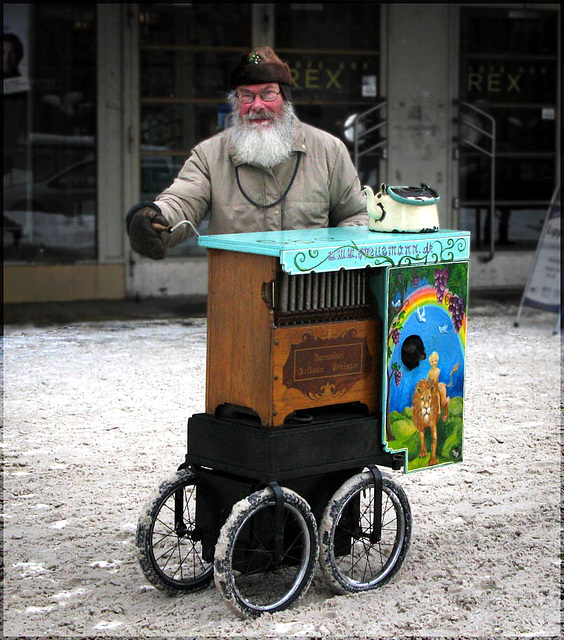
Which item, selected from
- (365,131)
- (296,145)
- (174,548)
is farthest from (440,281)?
(365,131)

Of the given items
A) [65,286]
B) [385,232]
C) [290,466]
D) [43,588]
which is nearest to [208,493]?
[290,466]

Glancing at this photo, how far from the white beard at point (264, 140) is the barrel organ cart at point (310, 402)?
1.28ft

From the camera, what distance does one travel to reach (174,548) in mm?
4457

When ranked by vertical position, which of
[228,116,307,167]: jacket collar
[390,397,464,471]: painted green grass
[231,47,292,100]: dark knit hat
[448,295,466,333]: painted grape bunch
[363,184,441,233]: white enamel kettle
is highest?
[231,47,292,100]: dark knit hat

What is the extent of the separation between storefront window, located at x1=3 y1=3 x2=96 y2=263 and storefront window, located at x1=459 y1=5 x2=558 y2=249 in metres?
3.60

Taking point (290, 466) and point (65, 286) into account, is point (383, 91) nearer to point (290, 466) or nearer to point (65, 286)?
point (65, 286)

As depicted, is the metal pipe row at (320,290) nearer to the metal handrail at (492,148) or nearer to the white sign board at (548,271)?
the white sign board at (548,271)

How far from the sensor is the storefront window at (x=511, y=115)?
11.8 m

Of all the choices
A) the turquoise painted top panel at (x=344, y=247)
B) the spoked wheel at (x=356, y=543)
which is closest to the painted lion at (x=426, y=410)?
the spoked wheel at (x=356, y=543)

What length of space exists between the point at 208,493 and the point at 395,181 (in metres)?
7.65

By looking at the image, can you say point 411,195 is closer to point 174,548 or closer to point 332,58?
point 174,548

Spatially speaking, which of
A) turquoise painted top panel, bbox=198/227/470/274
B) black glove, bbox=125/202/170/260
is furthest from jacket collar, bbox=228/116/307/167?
black glove, bbox=125/202/170/260

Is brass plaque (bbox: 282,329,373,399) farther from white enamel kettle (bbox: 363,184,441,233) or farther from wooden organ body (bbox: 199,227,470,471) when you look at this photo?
white enamel kettle (bbox: 363,184,441,233)

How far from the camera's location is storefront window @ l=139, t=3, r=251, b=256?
429 inches
